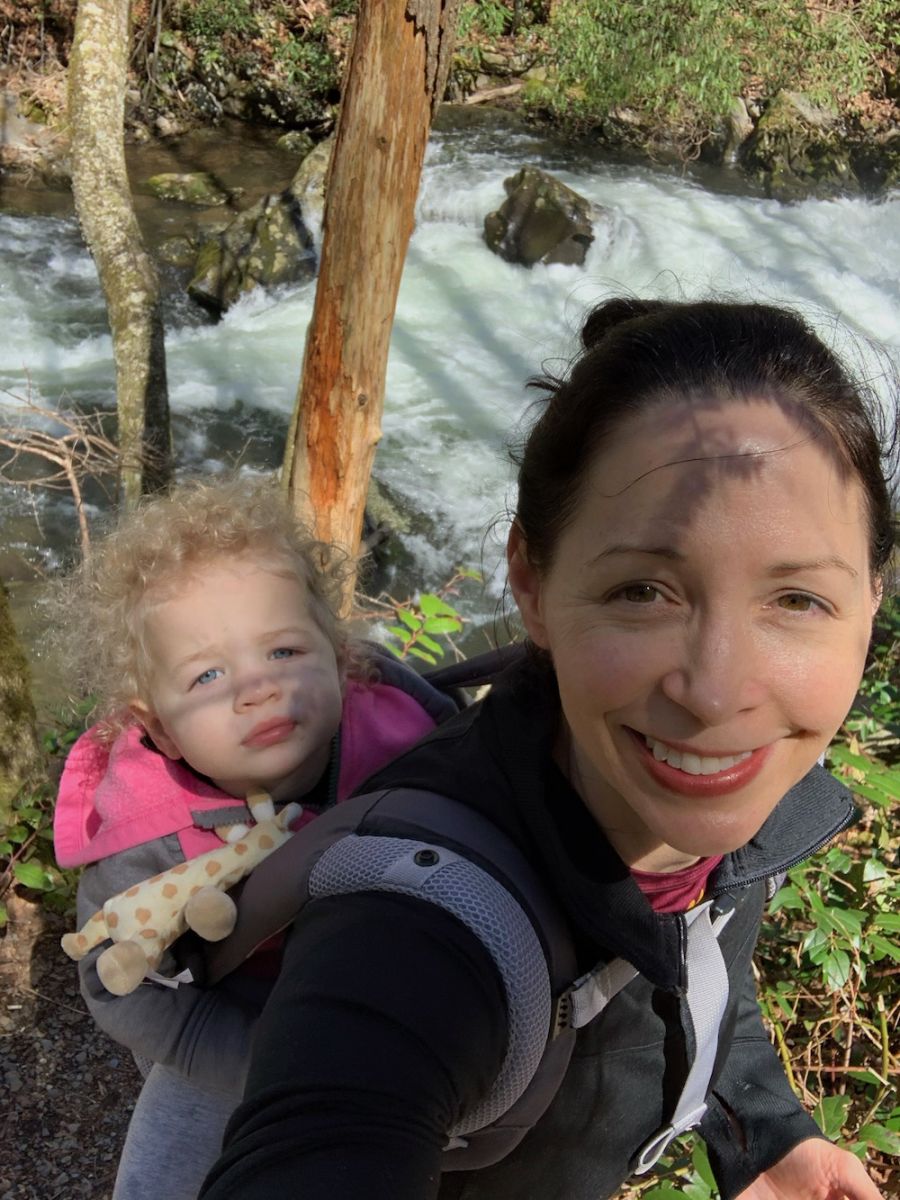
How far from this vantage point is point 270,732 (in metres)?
1.52

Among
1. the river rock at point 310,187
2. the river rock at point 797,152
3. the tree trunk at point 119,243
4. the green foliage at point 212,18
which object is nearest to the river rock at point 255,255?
the river rock at point 310,187

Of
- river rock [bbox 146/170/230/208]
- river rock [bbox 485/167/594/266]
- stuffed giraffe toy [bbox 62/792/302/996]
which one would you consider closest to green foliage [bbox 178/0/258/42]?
river rock [bbox 146/170/230/208]

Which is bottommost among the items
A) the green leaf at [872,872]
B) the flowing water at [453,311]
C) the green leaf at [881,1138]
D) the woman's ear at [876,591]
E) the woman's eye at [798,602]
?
the flowing water at [453,311]

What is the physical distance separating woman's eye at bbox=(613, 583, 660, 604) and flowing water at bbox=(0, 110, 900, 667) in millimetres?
4898

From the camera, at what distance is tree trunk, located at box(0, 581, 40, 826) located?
288cm

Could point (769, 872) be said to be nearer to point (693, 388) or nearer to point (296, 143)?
point (693, 388)

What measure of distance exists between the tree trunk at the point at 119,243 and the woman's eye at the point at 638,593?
11.0ft

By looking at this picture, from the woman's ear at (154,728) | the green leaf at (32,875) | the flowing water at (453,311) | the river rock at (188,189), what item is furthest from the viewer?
the river rock at (188,189)

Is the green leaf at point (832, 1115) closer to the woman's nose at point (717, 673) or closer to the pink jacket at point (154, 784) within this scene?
the pink jacket at point (154, 784)

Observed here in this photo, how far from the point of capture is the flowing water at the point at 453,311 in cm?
680

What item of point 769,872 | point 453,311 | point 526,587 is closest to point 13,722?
point 526,587

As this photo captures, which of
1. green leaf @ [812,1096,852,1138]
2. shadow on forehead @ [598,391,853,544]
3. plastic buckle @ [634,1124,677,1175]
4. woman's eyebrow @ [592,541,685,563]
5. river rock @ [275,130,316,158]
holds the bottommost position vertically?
river rock @ [275,130,316,158]

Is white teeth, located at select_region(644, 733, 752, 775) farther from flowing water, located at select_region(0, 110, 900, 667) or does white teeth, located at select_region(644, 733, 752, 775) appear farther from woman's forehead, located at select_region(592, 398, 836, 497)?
flowing water, located at select_region(0, 110, 900, 667)

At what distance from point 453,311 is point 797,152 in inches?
206
